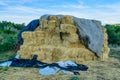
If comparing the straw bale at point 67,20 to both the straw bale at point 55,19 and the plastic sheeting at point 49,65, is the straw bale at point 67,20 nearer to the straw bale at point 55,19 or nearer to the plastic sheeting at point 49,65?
the straw bale at point 55,19

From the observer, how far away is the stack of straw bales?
9828mm

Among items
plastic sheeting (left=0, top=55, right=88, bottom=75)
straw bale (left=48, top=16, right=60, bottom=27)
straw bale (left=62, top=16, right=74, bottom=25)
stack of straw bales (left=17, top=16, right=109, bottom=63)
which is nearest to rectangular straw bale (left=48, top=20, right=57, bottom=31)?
stack of straw bales (left=17, top=16, right=109, bottom=63)

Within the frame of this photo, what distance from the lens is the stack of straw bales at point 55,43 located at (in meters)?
9.83

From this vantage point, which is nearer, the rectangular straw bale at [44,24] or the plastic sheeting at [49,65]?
the plastic sheeting at [49,65]

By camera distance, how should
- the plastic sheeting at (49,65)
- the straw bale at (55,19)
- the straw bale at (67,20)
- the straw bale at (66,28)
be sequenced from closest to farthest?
the plastic sheeting at (49,65)
the straw bale at (66,28)
the straw bale at (67,20)
the straw bale at (55,19)

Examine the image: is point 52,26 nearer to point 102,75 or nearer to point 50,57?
point 50,57

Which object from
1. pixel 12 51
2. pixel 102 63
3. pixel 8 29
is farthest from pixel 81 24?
pixel 8 29

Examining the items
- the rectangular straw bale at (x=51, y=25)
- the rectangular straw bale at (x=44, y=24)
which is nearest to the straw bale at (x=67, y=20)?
the rectangular straw bale at (x=51, y=25)

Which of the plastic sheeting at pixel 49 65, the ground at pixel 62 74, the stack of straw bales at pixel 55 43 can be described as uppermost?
the stack of straw bales at pixel 55 43

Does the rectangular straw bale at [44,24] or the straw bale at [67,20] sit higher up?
the straw bale at [67,20]

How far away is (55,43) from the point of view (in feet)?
33.6

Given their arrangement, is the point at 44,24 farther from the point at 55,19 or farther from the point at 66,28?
the point at 66,28

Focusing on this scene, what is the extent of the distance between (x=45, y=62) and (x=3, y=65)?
1322mm

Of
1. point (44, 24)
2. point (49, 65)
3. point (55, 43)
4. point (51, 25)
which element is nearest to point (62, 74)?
point (49, 65)
